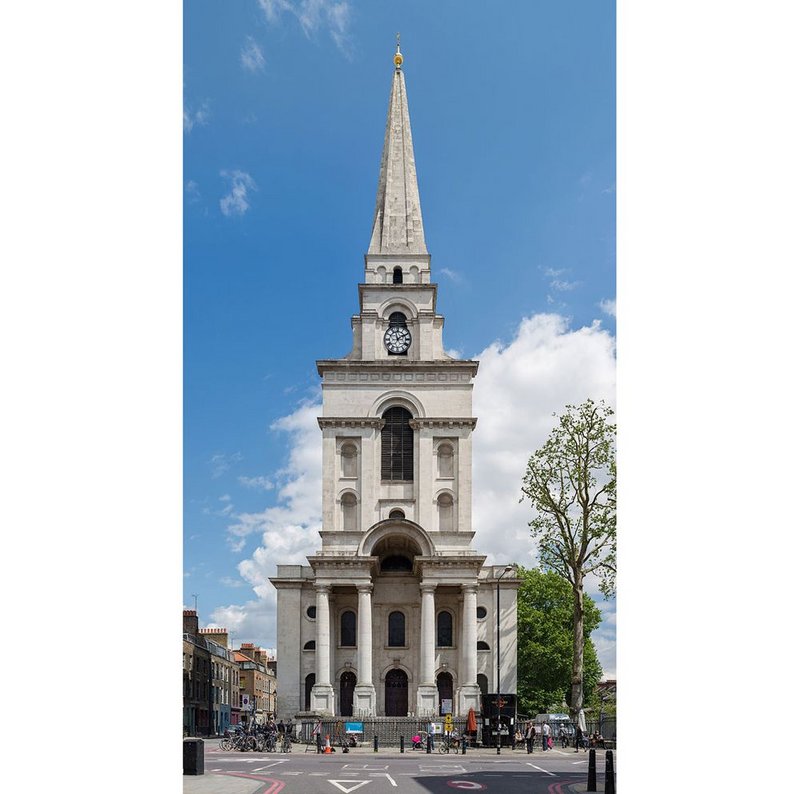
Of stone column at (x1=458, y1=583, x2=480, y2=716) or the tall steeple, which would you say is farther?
the tall steeple

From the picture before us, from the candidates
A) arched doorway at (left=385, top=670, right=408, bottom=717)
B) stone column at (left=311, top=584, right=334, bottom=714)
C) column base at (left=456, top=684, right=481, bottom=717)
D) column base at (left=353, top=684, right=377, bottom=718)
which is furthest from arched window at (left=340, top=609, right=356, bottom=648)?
column base at (left=456, top=684, right=481, bottom=717)

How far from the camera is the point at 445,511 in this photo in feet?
169

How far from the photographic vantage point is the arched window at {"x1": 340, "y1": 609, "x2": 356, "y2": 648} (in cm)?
5019

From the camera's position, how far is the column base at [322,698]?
46844 mm

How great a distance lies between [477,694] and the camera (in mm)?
46531

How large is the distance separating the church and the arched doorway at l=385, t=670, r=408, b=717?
0.20ft

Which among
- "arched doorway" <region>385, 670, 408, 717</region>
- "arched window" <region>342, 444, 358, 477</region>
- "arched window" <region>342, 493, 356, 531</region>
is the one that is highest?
"arched window" <region>342, 444, 358, 477</region>

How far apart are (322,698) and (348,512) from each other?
389 inches

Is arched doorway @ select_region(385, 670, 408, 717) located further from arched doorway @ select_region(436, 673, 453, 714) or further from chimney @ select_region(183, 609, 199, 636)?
chimney @ select_region(183, 609, 199, 636)

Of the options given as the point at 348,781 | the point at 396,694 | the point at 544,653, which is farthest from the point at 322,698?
the point at 348,781

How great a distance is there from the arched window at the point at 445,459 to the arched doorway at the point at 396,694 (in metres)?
10.8
